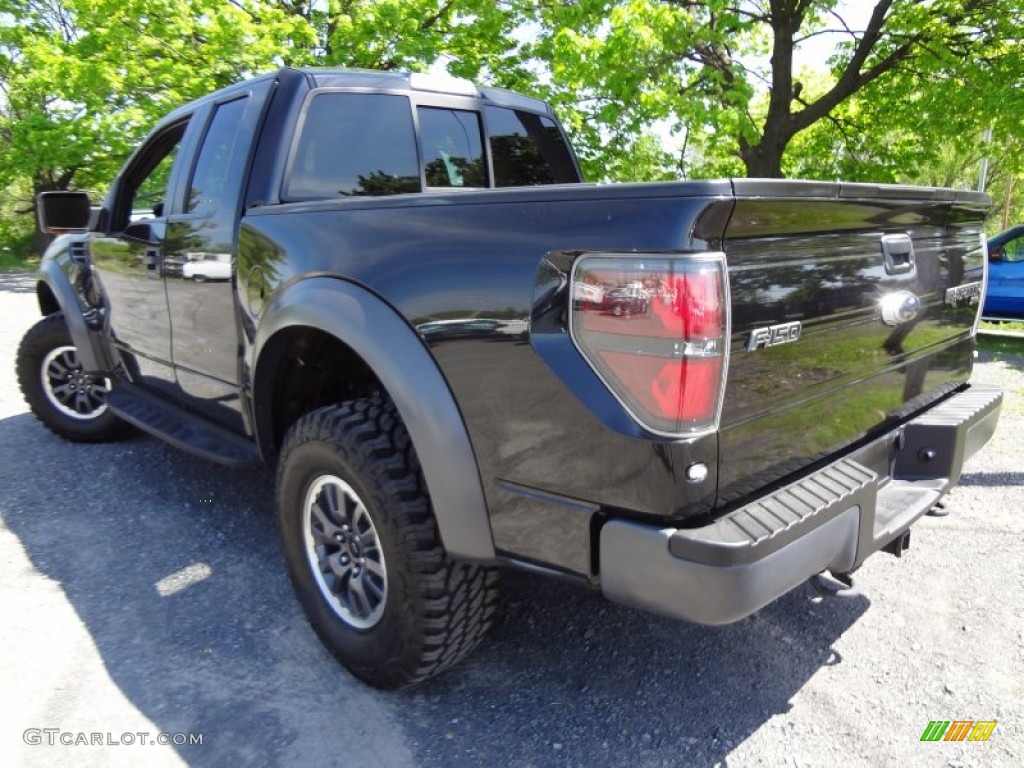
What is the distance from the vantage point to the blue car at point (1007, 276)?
9477mm

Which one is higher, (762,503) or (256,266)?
(256,266)

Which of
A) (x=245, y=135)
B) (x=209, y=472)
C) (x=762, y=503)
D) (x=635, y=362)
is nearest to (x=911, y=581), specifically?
(x=762, y=503)

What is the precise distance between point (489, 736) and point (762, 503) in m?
1.08

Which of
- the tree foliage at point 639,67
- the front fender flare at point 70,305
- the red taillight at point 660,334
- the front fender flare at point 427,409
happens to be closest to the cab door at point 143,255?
the front fender flare at point 70,305

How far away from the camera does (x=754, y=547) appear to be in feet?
5.26

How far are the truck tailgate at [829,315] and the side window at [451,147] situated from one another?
1845 mm

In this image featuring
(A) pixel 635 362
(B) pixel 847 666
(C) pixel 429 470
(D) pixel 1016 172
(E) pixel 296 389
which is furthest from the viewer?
(D) pixel 1016 172

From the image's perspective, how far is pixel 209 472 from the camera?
425cm

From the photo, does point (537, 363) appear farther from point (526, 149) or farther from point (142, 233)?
point (142, 233)

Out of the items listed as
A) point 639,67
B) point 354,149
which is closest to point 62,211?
point 354,149

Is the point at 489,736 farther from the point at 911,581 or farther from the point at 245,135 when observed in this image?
the point at 245,135

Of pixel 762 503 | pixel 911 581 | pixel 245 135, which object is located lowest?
pixel 911 581

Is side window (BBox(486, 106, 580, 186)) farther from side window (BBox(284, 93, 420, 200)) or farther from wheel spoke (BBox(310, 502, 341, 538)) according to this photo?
wheel spoke (BBox(310, 502, 341, 538))

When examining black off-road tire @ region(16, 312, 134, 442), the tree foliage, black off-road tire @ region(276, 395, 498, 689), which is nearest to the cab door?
black off-road tire @ region(16, 312, 134, 442)
